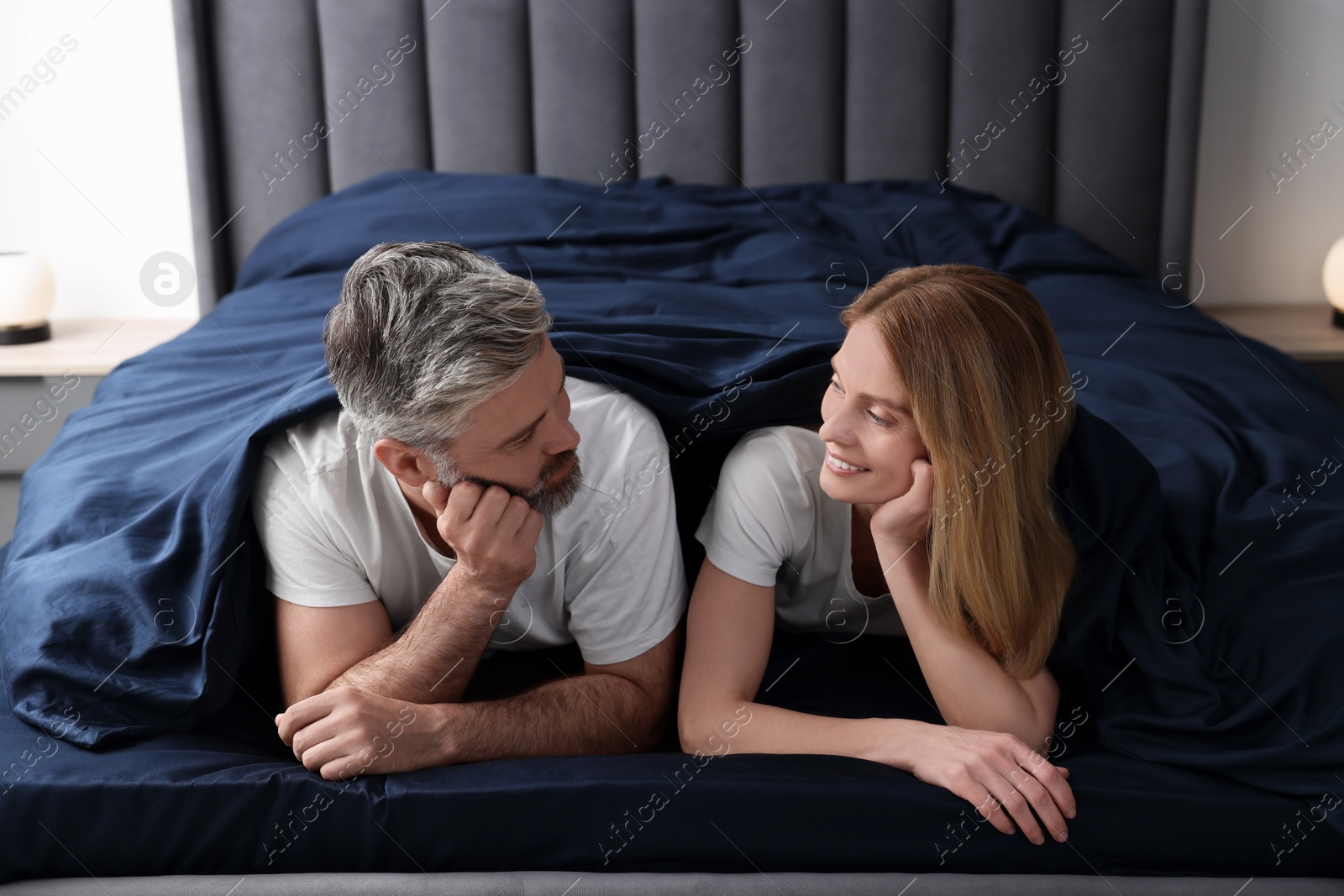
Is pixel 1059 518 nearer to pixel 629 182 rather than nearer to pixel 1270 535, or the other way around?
pixel 1270 535

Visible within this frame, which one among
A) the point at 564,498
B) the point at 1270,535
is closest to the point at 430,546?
the point at 564,498

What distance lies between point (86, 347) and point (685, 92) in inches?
57.9

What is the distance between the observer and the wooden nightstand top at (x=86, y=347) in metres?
2.29

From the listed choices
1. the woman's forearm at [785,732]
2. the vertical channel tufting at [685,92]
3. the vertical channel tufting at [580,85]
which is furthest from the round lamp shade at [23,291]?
the woman's forearm at [785,732]

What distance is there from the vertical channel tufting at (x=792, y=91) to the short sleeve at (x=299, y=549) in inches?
65.6

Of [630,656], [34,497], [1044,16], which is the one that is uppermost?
[1044,16]

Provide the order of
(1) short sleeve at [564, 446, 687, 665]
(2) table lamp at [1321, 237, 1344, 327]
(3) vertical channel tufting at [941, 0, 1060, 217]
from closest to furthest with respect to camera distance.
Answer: (1) short sleeve at [564, 446, 687, 665]
(2) table lamp at [1321, 237, 1344, 327]
(3) vertical channel tufting at [941, 0, 1060, 217]

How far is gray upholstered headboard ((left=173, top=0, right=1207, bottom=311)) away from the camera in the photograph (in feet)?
8.41

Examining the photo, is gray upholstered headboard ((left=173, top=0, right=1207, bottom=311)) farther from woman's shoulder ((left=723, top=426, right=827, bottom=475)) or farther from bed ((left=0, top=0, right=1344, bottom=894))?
woman's shoulder ((left=723, top=426, right=827, bottom=475))

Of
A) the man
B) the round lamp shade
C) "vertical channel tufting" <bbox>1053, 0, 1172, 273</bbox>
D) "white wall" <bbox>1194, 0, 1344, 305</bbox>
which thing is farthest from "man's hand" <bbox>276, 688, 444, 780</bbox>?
"white wall" <bbox>1194, 0, 1344, 305</bbox>

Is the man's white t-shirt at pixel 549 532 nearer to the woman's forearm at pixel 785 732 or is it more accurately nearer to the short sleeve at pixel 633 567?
the short sleeve at pixel 633 567

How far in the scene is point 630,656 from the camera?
4.29 feet

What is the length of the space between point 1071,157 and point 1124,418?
1219 mm

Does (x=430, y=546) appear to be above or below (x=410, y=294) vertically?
below
